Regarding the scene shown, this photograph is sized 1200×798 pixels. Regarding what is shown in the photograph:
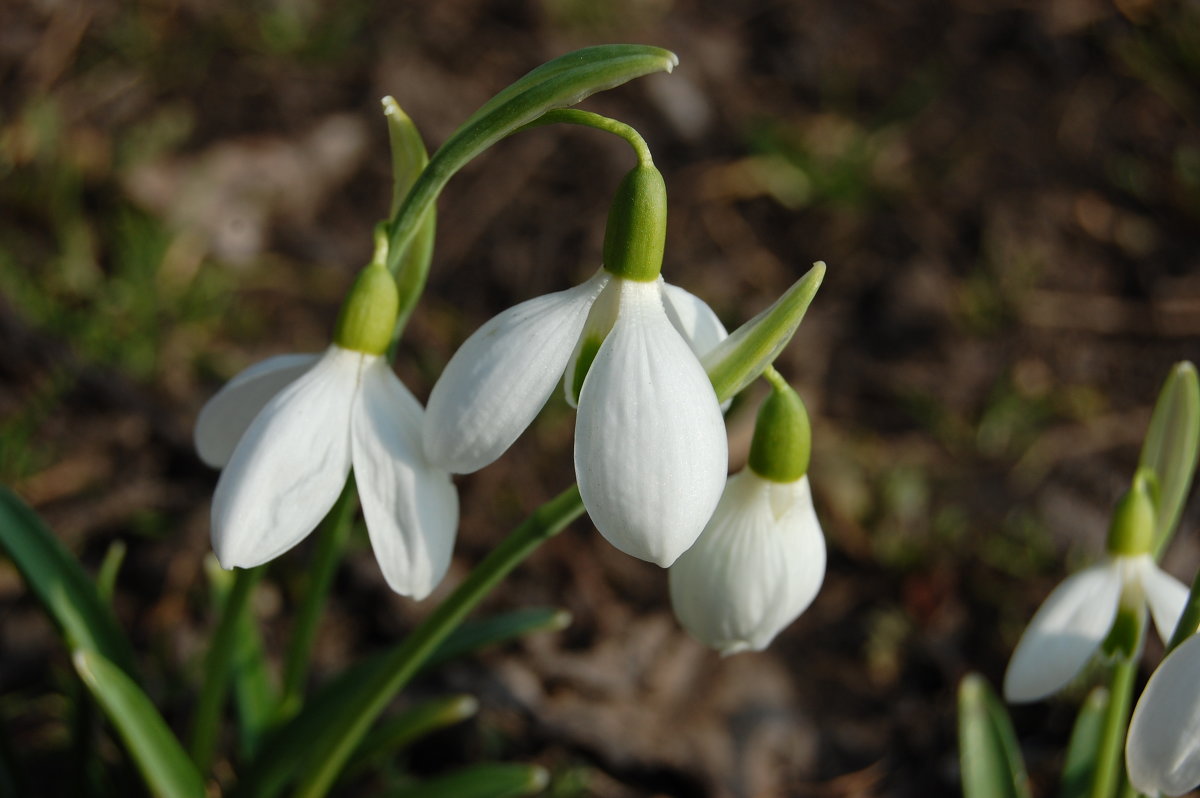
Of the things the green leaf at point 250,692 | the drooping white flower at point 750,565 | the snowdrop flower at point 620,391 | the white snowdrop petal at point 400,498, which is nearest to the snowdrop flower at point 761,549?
the drooping white flower at point 750,565

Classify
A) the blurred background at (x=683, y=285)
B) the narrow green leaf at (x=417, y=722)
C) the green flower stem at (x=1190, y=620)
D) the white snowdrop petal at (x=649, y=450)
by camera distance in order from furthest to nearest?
the blurred background at (x=683, y=285) < the narrow green leaf at (x=417, y=722) < the green flower stem at (x=1190, y=620) < the white snowdrop petal at (x=649, y=450)

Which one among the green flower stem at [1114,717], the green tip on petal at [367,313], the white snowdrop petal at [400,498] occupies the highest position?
the green tip on petal at [367,313]

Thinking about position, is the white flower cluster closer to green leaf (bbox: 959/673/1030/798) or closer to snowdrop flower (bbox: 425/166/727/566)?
snowdrop flower (bbox: 425/166/727/566)

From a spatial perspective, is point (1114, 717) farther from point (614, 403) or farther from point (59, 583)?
point (59, 583)

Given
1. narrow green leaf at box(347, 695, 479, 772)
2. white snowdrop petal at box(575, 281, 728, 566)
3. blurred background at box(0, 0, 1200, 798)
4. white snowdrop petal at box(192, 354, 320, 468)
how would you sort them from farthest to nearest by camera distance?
blurred background at box(0, 0, 1200, 798) < narrow green leaf at box(347, 695, 479, 772) < white snowdrop petal at box(192, 354, 320, 468) < white snowdrop petal at box(575, 281, 728, 566)

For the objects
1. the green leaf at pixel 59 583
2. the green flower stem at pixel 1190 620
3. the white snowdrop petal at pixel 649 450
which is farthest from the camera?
the green leaf at pixel 59 583

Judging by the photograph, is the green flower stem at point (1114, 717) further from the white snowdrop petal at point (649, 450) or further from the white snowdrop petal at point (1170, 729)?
the white snowdrop petal at point (649, 450)

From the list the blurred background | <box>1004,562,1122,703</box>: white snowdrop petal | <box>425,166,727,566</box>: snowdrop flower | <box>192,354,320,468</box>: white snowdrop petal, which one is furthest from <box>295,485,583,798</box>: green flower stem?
the blurred background
